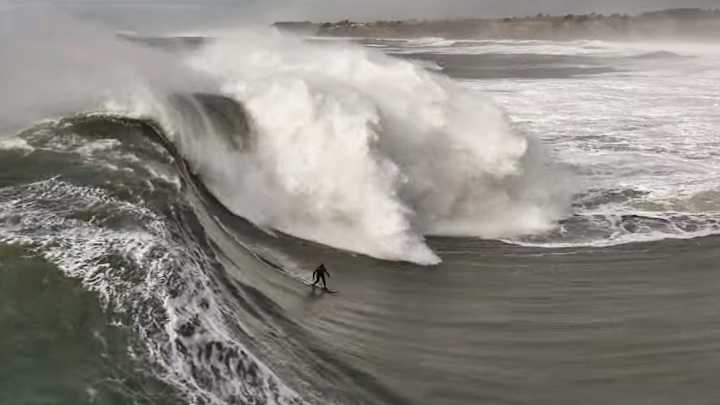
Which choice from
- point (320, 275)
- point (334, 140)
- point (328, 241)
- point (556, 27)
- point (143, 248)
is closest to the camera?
point (143, 248)

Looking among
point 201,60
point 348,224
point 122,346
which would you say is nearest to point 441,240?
point 348,224

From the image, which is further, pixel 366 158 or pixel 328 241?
pixel 366 158

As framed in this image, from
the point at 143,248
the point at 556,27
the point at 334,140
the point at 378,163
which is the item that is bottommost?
the point at 143,248

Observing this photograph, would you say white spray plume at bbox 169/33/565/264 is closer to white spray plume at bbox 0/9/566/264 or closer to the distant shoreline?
white spray plume at bbox 0/9/566/264

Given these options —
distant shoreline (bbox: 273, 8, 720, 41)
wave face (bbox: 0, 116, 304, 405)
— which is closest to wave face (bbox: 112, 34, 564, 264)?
wave face (bbox: 0, 116, 304, 405)

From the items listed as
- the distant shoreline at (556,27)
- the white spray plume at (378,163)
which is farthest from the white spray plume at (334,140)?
the distant shoreline at (556,27)

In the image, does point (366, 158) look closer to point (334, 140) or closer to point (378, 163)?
point (378, 163)

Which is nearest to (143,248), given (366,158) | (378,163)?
(366,158)
